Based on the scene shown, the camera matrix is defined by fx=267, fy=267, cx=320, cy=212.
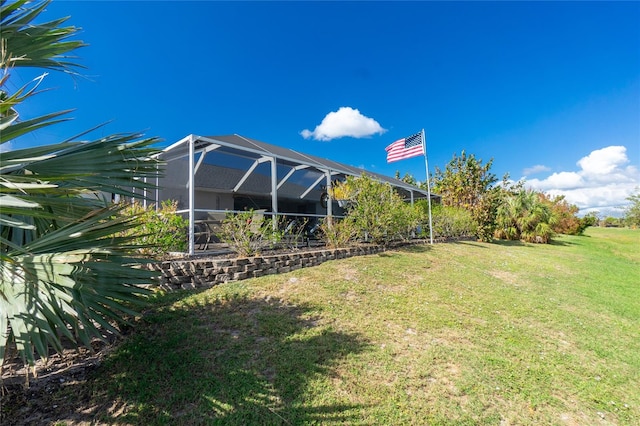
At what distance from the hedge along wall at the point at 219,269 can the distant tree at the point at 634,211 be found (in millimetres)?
63452

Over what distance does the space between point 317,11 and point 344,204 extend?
8.75m

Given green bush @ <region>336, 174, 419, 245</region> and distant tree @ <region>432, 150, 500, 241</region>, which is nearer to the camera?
green bush @ <region>336, 174, 419, 245</region>

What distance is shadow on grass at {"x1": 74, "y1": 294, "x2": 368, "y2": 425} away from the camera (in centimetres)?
252

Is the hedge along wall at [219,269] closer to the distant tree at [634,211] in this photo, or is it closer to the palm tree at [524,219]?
the palm tree at [524,219]

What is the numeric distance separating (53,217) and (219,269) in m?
3.75

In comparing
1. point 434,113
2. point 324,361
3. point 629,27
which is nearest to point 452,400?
point 324,361

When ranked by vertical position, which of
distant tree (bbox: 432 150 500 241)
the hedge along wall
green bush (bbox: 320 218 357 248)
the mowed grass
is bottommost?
the mowed grass

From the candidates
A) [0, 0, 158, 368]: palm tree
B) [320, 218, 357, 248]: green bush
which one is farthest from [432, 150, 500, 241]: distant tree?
[0, 0, 158, 368]: palm tree

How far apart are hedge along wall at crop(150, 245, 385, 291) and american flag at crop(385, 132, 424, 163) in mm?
8540

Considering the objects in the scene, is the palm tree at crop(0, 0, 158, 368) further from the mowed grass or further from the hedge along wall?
the hedge along wall

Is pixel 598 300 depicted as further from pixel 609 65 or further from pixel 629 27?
pixel 609 65

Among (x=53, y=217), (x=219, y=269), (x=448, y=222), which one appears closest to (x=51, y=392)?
(x=53, y=217)

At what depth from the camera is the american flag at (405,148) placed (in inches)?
503

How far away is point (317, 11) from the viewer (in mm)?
11680
